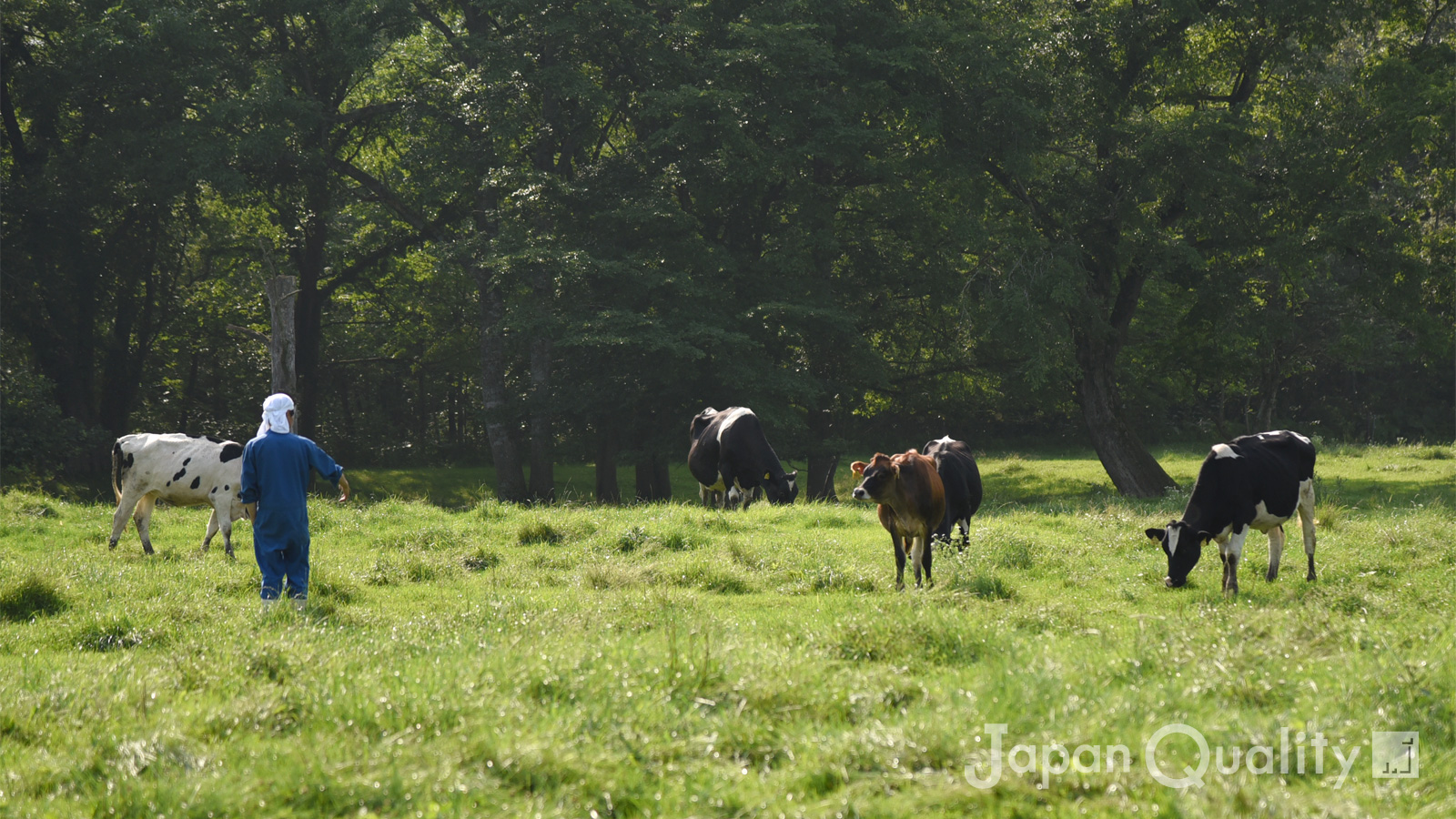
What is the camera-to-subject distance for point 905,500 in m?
10.3

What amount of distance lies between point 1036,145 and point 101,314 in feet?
81.3

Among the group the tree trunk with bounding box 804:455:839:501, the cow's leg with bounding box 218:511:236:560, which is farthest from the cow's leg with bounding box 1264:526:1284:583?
the tree trunk with bounding box 804:455:839:501

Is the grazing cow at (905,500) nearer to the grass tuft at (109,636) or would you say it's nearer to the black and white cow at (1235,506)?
the black and white cow at (1235,506)

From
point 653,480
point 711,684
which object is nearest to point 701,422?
point 653,480

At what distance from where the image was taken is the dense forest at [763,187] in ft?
77.5

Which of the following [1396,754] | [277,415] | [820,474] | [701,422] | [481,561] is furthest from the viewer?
[820,474]

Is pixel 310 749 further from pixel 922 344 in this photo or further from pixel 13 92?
pixel 13 92

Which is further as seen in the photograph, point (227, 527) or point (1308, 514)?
point (227, 527)

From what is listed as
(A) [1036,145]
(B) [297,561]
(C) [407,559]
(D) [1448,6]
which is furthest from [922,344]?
(B) [297,561]

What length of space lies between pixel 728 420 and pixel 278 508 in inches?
409

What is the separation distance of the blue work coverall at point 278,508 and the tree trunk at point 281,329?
1371cm

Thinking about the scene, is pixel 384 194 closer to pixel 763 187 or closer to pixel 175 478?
pixel 763 187

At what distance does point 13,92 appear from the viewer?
28453 mm

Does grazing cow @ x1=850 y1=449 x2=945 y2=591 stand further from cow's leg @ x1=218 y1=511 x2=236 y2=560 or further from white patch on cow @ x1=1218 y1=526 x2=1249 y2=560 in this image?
cow's leg @ x1=218 y1=511 x2=236 y2=560
